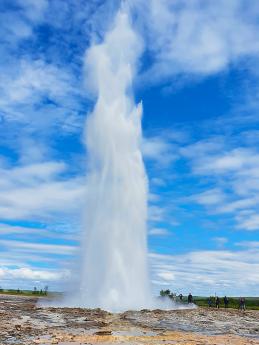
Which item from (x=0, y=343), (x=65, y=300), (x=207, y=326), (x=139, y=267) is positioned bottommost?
(x=0, y=343)

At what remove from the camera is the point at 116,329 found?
2922 centimetres

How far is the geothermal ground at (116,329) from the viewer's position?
24.7 m

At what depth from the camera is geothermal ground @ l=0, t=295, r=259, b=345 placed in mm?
24703

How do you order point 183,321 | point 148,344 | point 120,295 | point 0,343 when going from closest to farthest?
point 0,343 → point 148,344 → point 183,321 → point 120,295

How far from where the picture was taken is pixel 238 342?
25.9 m

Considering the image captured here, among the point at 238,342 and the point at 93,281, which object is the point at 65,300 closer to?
the point at 93,281

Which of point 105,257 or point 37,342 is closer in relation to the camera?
point 37,342

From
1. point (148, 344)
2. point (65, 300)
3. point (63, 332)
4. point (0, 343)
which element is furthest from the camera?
point (65, 300)

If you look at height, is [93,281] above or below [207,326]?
above

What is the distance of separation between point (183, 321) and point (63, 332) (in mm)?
12584

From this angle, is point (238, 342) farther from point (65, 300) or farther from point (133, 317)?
point (65, 300)

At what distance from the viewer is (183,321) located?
121ft

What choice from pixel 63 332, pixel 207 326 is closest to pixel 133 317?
pixel 207 326

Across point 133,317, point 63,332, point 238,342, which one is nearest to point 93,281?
point 133,317
